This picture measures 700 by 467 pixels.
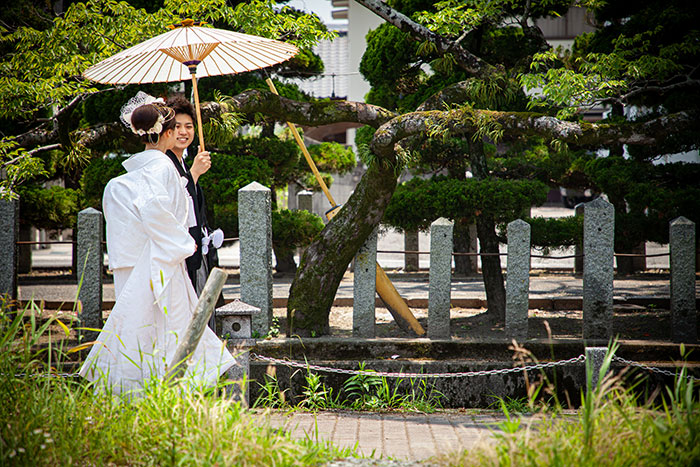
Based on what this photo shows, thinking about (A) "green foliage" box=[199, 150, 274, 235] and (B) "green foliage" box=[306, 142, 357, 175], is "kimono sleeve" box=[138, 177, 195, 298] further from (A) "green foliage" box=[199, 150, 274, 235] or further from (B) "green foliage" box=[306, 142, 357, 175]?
(B) "green foliage" box=[306, 142, 357, 175]

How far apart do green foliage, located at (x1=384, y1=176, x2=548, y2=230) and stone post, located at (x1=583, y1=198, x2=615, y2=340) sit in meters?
1.96

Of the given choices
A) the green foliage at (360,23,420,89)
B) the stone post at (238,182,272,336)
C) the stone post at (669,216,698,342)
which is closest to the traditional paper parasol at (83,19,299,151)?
the stone post at (238,182,272,336)

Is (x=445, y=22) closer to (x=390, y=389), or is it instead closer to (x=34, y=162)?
(x=390, y=389)

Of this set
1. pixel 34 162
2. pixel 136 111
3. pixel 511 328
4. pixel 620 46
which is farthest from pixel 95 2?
pixel 620 46

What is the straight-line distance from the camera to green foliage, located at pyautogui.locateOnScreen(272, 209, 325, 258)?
11586mm

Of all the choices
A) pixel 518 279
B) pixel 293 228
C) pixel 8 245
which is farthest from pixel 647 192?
pixel 8 245

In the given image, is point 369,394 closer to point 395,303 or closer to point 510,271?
point 395,303

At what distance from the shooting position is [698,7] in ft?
24.4

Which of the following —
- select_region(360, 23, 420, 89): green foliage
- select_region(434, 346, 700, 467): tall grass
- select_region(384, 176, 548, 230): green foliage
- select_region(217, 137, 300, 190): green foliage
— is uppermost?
select_region(360, 23, 420, 89): green foliage

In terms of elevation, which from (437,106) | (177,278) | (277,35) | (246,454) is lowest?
(246,454)

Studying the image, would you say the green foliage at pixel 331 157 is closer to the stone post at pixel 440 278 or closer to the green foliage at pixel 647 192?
the green foliage at pixel 647 192

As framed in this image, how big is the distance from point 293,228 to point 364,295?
536 cm

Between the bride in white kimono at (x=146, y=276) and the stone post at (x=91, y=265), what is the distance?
7.76 feet

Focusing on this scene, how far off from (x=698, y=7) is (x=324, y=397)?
633cm
